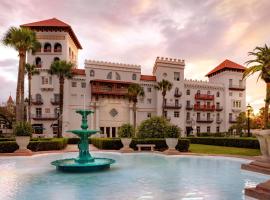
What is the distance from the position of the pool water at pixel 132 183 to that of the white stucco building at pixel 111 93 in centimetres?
3695

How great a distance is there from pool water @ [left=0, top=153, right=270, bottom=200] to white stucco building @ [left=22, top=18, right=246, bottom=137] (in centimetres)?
3695

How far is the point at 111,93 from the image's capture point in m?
54.9

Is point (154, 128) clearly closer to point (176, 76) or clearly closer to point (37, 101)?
point (37, 101)

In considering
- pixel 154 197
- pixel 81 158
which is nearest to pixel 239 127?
→ pixel 81 158

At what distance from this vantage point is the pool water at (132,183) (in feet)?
30.8

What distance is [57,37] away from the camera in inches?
2140

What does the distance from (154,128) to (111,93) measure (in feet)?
94.5

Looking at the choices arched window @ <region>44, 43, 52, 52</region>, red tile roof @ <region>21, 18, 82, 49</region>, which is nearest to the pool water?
arched window @ <region>44, 43, 52, 52</region>

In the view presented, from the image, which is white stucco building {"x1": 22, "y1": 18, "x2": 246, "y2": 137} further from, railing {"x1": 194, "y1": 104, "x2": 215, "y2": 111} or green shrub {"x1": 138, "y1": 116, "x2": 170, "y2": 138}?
green shrub {"x1": 138, "y1": 116, "x2": 170, "y2": 138}

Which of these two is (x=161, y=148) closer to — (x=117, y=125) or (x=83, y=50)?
(x=117, y=125)

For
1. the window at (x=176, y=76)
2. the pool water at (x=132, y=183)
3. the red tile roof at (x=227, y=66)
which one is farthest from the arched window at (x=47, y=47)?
the pool water at (x=132, y=183)

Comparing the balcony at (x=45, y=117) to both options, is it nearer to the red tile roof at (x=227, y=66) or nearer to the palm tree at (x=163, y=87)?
the palm tree at (x=163, y=87)

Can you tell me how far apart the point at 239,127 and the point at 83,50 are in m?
40.0

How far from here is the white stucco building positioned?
5269cm
